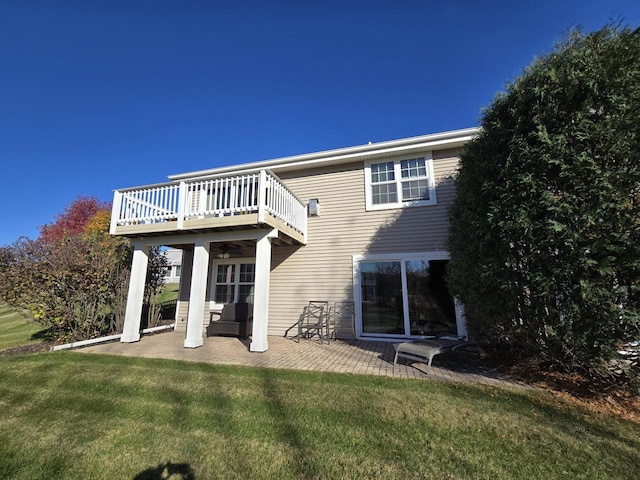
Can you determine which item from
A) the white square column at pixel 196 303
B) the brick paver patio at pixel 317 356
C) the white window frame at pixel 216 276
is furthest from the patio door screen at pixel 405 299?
the white square column at pixel 196 303

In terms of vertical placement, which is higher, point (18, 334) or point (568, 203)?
point (568, 203)

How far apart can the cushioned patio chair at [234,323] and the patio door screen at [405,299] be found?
11.5 feet

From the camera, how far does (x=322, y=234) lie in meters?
9.05

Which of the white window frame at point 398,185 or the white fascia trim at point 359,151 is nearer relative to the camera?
the white fascia trim at point 359,151

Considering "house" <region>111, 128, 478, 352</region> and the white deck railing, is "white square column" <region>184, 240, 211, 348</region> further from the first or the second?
the white deck railing

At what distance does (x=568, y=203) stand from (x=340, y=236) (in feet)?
19.3

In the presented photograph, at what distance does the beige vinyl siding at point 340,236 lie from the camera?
26.4 ft

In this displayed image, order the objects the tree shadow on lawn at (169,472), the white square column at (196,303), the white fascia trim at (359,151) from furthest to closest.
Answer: the white fascia trim at (359,151)
the white square column at (196,303)
the tree shadow on lawn at (169,472)

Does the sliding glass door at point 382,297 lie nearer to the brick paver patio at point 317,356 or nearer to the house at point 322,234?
the house at point 322,234

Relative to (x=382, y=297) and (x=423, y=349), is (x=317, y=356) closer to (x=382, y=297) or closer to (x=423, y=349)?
(x=423, y=349)

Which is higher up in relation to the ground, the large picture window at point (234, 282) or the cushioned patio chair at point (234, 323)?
the large picture window at point (234, 282)

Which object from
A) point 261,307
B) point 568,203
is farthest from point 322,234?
point 568,203

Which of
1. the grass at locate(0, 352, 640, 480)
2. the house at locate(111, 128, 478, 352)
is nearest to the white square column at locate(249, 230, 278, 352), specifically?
the house at locate(111, 128, 478, 352)

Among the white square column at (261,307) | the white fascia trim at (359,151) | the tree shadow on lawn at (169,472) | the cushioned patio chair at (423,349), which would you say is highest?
the white fascia trim at (359,151)
